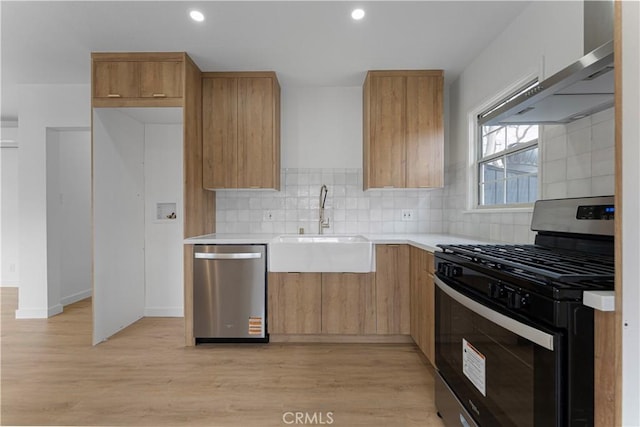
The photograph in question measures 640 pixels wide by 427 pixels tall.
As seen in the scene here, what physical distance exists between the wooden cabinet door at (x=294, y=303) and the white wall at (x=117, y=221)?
1477 millimetres

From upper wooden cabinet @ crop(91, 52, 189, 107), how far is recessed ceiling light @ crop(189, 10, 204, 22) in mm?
539

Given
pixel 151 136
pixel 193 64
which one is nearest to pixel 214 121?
pixel 193 64

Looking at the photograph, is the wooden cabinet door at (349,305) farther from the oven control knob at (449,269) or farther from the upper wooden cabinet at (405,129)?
the oven control knob at (449,269)

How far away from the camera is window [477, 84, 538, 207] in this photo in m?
2.23

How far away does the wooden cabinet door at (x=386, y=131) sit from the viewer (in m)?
3.05

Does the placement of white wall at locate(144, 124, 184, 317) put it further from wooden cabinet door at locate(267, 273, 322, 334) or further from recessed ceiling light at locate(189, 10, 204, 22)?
recessed ceiling light at locate(189, 10, 204, 22)

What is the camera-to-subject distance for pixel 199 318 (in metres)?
2.75

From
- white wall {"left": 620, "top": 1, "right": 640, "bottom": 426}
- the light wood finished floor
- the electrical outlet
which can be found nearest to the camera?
white wall {"left": 620, "top": 1, "right": 640, "bottom": 426}

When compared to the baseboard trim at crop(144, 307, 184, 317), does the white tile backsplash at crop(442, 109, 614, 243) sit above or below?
above

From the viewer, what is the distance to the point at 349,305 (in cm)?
279

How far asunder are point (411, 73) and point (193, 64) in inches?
77.5

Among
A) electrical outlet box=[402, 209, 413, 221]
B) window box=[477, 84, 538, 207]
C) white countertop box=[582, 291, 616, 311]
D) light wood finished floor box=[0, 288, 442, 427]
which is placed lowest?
light wood finished floor box=[0, 288, 442, 427]

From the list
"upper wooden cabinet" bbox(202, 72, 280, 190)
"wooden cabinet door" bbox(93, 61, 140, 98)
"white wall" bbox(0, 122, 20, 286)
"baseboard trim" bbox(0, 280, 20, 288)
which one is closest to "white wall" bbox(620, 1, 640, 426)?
"upper wooden cabinet" bbox(202, 72, 280, 190)

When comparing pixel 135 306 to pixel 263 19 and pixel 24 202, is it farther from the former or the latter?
pixel 263 19
